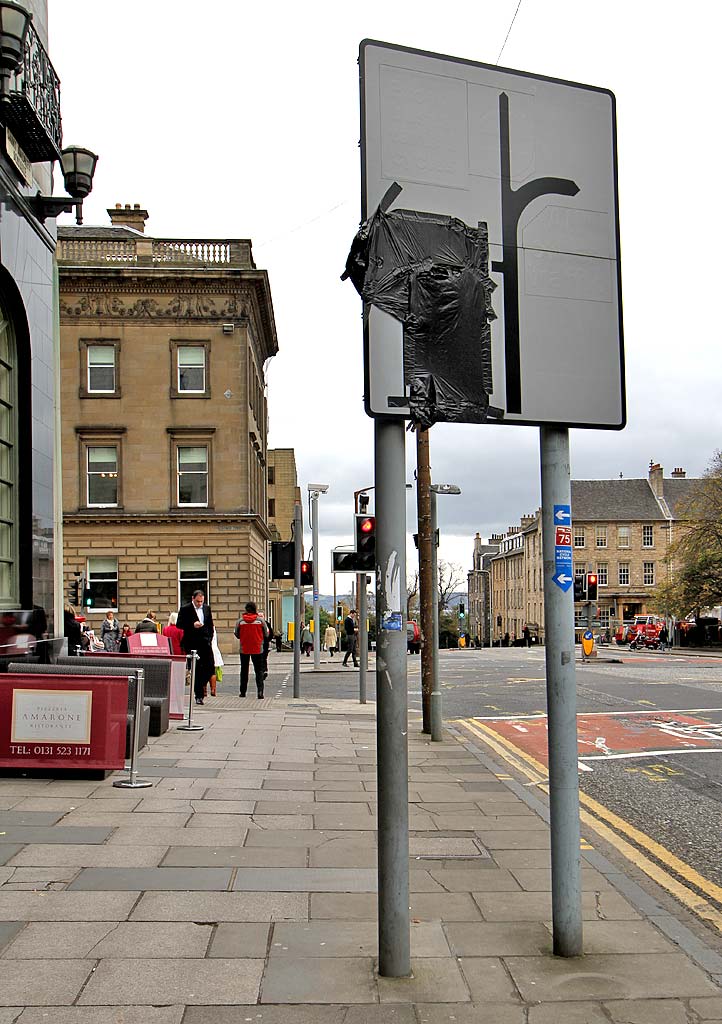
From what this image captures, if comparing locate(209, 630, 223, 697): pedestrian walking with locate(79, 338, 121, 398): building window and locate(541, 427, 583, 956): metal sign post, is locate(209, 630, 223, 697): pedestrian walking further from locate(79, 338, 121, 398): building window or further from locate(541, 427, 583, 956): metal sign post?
locate(79, 338, 121, 398): building window

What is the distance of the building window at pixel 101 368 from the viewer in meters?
43.7

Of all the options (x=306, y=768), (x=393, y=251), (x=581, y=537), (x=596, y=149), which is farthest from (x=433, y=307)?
(x=581, y=537)

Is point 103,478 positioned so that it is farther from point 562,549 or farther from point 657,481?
point 657,481

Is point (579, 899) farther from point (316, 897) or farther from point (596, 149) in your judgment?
point (596, 149)

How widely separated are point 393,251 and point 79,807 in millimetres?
5202

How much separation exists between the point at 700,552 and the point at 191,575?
30743 mm

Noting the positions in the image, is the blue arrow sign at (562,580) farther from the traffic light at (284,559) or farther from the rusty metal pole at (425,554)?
the traffic light at (284,559)

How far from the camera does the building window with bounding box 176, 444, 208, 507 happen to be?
43594 mm

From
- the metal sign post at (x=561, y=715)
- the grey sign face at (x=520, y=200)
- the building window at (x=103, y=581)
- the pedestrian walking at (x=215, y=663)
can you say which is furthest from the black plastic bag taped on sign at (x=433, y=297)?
the building window at (x=103, y=581)

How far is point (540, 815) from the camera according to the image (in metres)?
8.15

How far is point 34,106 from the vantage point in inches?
497

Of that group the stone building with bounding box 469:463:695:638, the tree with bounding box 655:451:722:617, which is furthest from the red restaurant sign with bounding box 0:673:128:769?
the stone building with bounding box 469:463:695:638

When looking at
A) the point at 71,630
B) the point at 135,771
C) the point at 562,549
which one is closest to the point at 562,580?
the point at 562,549

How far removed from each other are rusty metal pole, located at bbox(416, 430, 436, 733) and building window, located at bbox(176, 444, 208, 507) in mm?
30697
